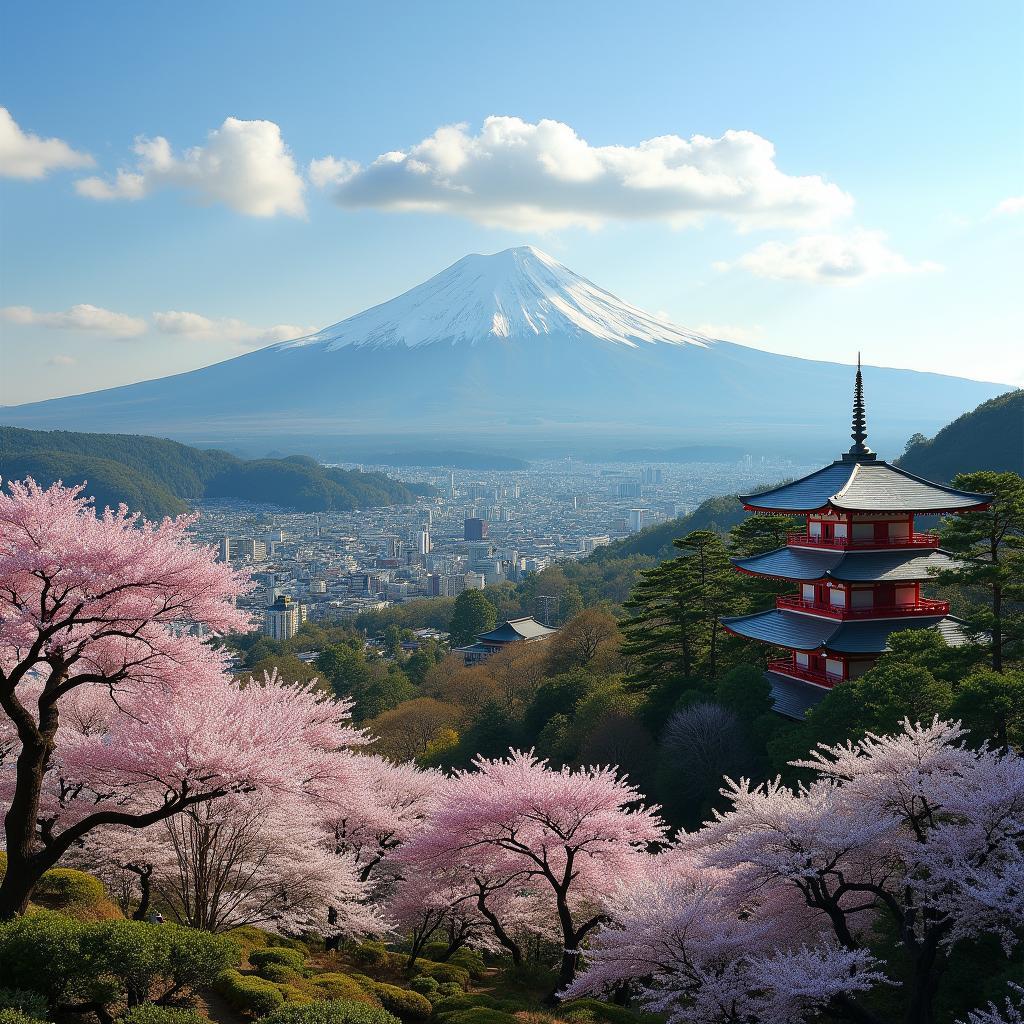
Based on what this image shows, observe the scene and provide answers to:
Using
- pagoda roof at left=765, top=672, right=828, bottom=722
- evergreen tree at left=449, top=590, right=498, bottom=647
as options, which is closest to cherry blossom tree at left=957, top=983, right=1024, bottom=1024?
pagoda roof at left=765, top=672, right=828, bottom=722

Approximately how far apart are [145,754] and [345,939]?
5.70m

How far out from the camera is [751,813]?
9.39m

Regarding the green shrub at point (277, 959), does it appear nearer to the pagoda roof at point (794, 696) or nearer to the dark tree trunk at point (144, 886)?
the dark tree trunk at point (144, 886)

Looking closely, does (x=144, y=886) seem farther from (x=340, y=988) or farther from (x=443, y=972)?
(x=443, y=972)

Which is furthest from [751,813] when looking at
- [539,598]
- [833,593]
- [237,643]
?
[237,643]

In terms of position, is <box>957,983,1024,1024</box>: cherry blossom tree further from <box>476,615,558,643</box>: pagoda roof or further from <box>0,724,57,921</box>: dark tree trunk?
<box>476,615,558,643</box>: pagoda roof

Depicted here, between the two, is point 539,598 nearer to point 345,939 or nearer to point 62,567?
point 345,939

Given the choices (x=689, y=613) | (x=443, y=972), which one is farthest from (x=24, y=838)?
(x=689, y=613)

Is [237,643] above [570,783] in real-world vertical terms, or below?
below

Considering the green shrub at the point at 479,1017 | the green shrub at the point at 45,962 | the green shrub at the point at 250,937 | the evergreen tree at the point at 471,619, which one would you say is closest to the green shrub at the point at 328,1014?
the green shrub at the point at 45,962

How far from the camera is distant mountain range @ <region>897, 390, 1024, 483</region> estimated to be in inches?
1693

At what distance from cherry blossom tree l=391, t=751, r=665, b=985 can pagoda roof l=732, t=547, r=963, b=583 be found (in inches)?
291

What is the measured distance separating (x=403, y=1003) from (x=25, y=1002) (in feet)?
13.2

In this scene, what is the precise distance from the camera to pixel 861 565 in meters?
17.5
